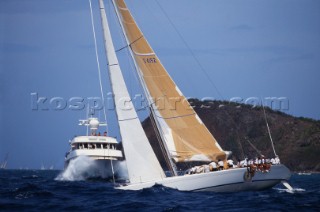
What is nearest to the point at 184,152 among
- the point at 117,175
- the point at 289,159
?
the point at 117,175

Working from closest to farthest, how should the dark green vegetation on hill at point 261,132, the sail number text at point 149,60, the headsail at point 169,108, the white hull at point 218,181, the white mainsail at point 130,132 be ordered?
the white hull at point 218,181 → the white mainsail at point 130,132 → the headsail at point 169,108 → the sail number text at point 149,60 → the dark green vegetation on hill at point 261,132

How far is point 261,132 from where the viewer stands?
121 metres

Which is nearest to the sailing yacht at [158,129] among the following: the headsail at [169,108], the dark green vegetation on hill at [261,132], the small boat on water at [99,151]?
the headsail at [169,108]

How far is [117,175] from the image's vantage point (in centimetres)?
5344

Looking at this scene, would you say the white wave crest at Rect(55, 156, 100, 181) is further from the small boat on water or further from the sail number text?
the sail number text

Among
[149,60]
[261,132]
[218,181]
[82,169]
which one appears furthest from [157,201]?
[261,132]

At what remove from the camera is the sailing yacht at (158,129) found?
27344 mm

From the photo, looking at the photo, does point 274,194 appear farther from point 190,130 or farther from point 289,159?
point 289,159

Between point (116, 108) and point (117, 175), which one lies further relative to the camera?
point (117, 175)

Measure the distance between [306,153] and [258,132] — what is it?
11819 millimetres

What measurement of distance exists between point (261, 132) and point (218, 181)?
96641 millimetres

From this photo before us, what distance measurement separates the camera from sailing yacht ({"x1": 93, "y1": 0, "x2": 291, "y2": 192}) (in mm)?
27344

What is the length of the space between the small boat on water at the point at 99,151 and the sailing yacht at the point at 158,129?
72.7 feet

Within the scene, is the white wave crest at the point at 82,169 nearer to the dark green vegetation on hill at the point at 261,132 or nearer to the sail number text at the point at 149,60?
the sail number text at the point at 149,60
